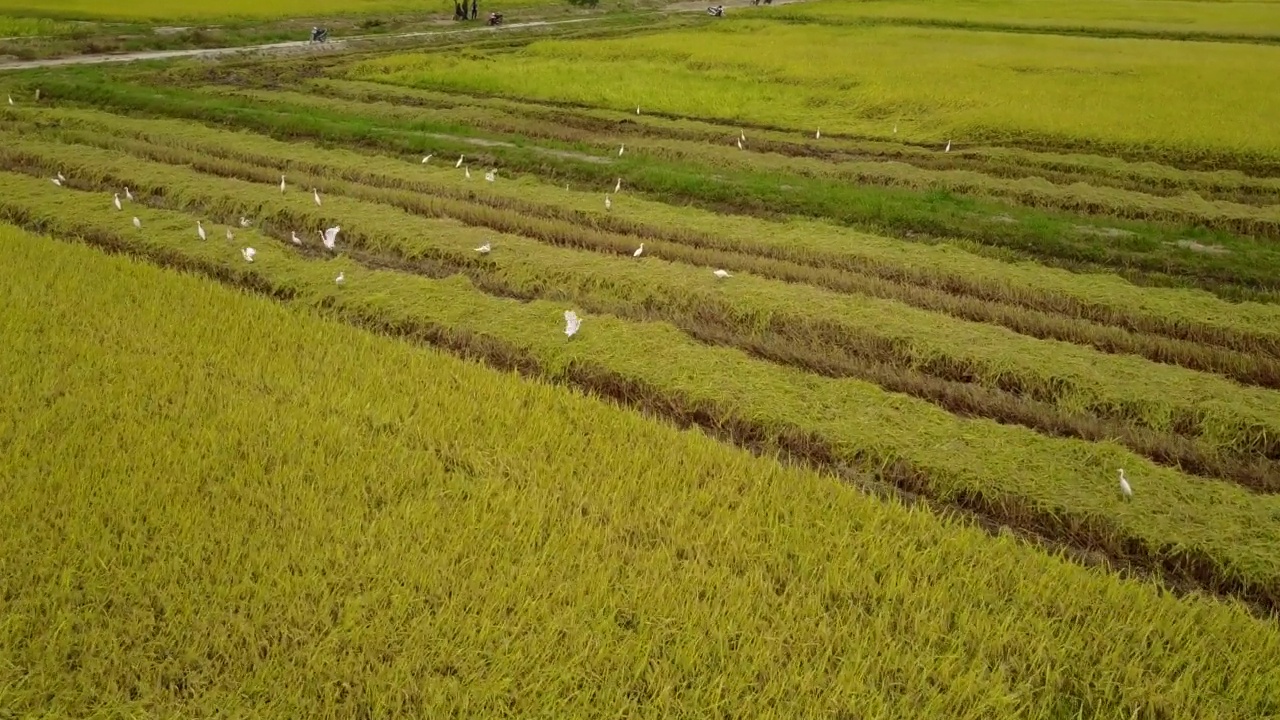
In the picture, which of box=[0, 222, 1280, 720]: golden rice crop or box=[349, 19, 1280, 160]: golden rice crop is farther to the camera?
box=[349, 19, 1280, 160]: golden rice crop

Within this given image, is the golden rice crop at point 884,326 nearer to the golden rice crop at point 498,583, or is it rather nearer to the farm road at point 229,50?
the golden rice crop at point 498,583

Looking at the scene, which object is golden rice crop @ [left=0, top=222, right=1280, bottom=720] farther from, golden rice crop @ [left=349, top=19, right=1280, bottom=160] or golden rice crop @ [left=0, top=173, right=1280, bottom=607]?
golden rice crop @ [left=349, top=19, right=1280, bottom=160]

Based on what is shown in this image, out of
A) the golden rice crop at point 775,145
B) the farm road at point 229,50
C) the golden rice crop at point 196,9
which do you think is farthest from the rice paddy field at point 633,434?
the golden rice crop at point 196,9

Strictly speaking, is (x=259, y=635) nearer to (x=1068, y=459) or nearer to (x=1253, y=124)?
(x=1068, y=459)

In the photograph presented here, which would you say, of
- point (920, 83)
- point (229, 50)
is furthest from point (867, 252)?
point (229, 50)

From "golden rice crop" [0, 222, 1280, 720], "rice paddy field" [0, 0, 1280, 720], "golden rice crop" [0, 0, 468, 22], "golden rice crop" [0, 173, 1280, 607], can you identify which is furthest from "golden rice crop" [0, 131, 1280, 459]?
"golden rice crop" [0, 0, 468, 22]

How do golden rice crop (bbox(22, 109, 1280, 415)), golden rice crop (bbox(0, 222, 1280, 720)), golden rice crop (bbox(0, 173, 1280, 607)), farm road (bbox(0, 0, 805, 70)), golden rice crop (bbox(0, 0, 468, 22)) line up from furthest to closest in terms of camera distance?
golden rice crop (bbox(0, 0, 468, 22)) < farm road (bbox(0, 0, 805, 70)) < golden rice crop (bbox(22, 109, 1280, 415)) < golden rice crop (bbox(0, 173, 1280, 607)) < golden rice crop (bbox(0, 222, 1280, 720))
